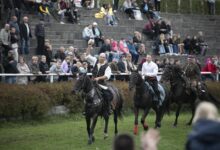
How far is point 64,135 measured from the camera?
19297 millimetres

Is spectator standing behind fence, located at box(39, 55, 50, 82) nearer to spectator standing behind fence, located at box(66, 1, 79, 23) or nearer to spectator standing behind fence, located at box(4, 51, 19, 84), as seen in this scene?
spectator standing behind fence, located at box(4, 51, 19, 84)

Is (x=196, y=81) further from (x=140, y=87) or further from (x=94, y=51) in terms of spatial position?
(x=94, y=51)

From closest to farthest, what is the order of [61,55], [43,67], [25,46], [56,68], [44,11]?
[43,67] < [56,68] < [61,55] < [25,46] < [44,11]

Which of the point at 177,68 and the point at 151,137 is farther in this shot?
the point at 177,68

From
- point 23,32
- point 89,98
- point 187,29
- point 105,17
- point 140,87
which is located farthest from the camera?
point 187,29

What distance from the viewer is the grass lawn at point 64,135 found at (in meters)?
17.0

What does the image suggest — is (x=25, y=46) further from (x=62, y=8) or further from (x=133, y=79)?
(x=133, y=79)

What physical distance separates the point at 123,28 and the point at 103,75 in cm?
1610

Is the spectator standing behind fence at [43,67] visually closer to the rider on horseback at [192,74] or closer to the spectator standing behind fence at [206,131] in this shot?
the rider on horseback at [192,74]

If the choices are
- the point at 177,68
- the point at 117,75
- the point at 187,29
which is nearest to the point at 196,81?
the point at 177,68

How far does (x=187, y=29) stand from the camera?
39.7 meters

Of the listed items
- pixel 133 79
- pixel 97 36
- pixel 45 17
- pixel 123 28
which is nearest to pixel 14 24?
pixel 45 17

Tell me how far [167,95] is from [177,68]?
3.98 ft

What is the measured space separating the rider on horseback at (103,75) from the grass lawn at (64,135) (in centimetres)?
128
